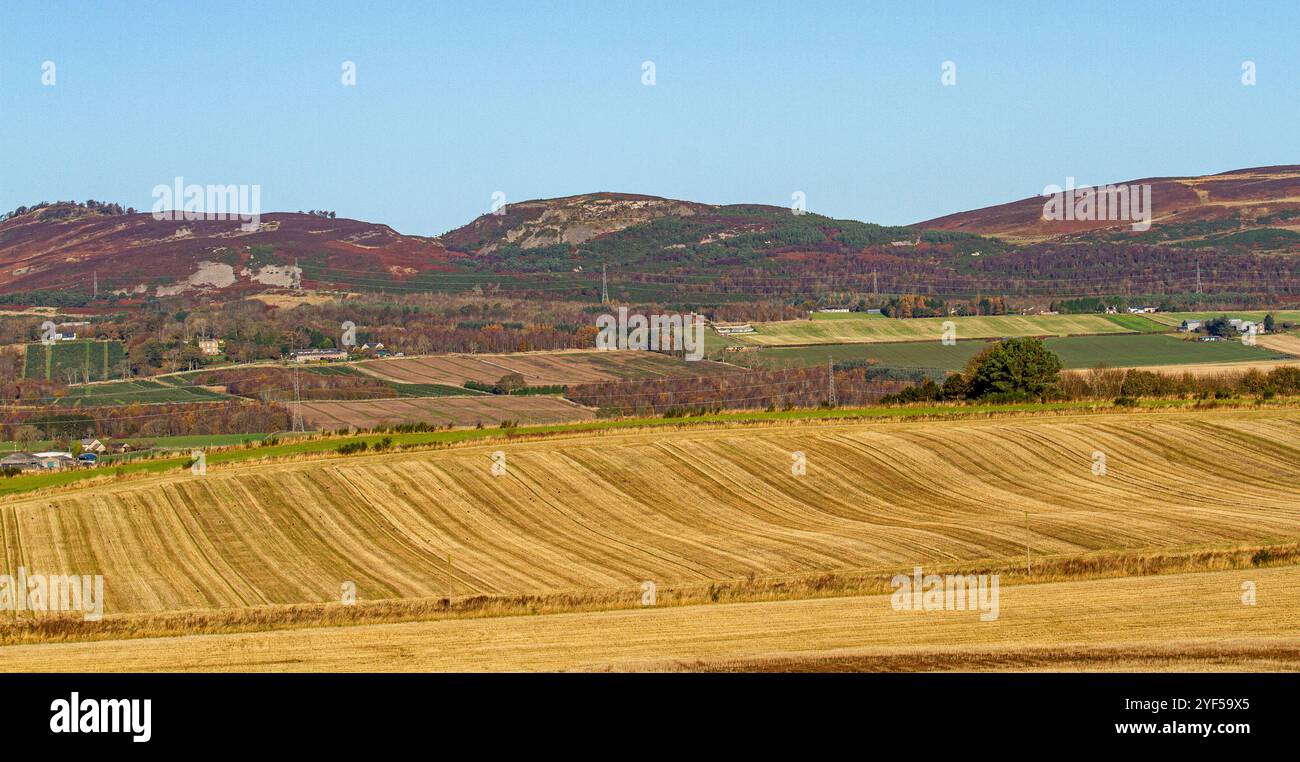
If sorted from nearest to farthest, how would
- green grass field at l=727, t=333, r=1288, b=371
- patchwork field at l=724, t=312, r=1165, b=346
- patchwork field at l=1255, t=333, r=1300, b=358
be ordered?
green grass field at l=727, t=333, r=1288, b=371 < patchwork field at l=1255, t=333, r=1300, b=358 < patchwork field at l=724, t=312, r=1165, b=346

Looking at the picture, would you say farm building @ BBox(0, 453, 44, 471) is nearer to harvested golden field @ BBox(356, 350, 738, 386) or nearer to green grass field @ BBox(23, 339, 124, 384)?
harvested golden field @ BBox(356, 350, 738, 386)

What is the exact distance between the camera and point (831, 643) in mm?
22797

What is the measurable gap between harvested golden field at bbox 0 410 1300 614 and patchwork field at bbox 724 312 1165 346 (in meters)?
78.8

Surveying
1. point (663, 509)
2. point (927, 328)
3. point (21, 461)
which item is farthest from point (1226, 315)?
point (21, 461)

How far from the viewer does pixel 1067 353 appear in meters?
124

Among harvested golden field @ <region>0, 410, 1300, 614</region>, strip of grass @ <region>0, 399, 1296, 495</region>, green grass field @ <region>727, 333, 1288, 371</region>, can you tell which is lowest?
harvested golden field @ <region>0, 410, 1300, 614</region>

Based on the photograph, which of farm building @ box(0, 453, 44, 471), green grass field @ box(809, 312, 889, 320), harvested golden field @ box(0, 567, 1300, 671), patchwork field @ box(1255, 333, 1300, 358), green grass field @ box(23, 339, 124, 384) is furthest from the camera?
green grass field @ box(809, 312, 889, 320)

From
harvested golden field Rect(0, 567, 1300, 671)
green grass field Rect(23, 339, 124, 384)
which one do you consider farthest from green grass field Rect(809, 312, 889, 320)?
harvested golden field Rect(0, 567, 1300, 671)

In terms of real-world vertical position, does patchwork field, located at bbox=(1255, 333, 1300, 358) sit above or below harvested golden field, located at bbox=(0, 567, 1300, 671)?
above

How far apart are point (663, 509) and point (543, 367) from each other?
253ft

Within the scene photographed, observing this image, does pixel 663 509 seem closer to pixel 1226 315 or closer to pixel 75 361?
pixel 75 361

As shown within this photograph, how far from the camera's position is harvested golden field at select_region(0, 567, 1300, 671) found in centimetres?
2042
